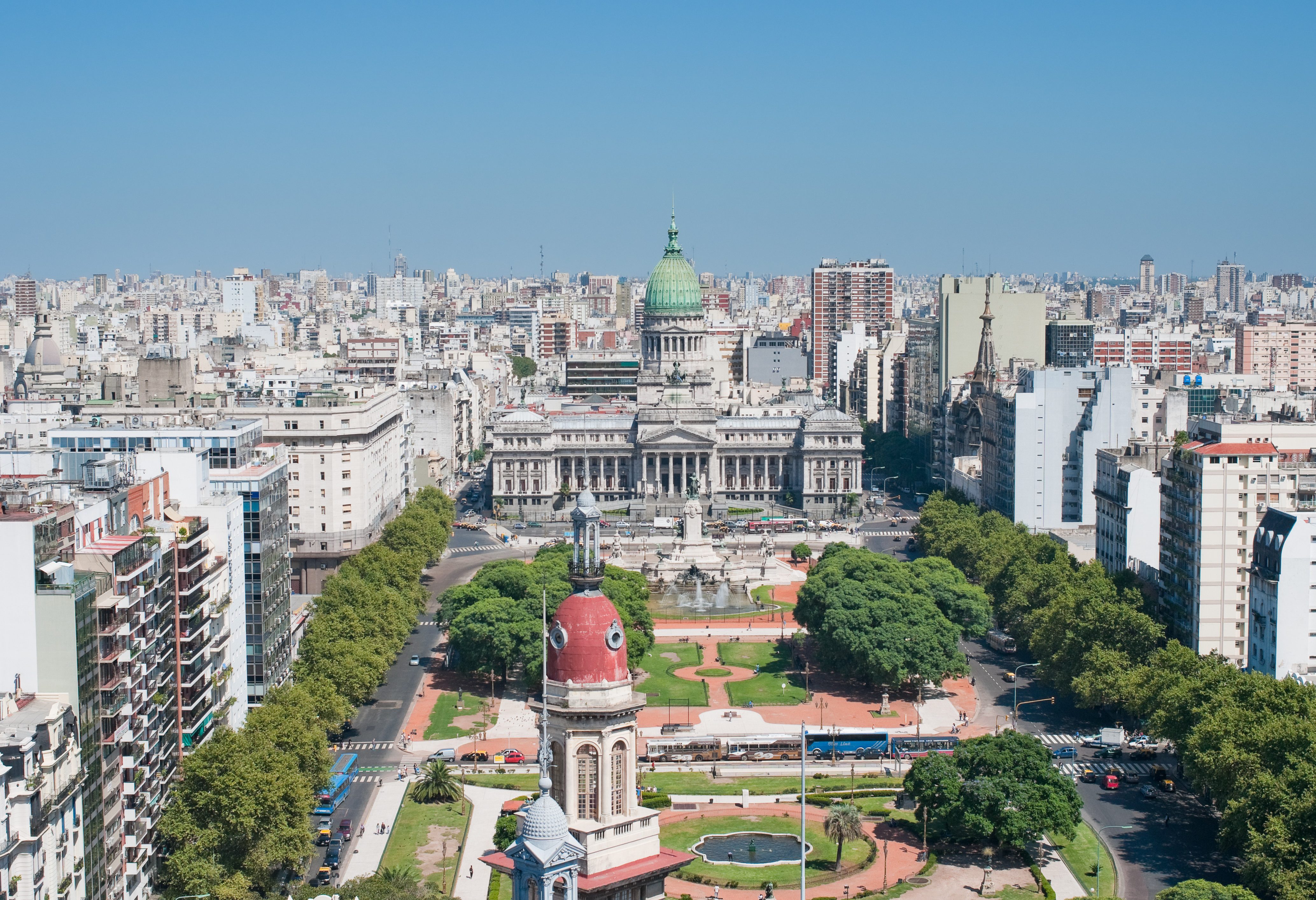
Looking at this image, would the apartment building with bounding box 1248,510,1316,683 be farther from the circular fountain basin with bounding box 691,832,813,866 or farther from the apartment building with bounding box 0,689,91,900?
the apartment building with bounding box 0,689,91,900

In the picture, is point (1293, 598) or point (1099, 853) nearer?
point (1099, 853)

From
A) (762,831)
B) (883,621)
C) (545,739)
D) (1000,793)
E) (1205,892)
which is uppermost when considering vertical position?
(545,739)

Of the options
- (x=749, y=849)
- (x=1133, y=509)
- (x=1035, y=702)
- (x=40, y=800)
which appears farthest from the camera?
(x=1133, y=509)

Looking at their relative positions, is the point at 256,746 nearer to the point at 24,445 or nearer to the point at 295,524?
the point at 24,445

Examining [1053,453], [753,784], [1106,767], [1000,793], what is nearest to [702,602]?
[1053,453]

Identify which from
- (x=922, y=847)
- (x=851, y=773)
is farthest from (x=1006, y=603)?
(x=922, y=847)

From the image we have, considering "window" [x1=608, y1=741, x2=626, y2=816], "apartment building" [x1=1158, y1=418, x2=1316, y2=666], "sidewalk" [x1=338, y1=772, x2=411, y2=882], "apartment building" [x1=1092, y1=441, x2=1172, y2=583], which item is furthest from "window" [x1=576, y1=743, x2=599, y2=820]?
"apartment building" [x1=1092, y1=441, x2=1172, y2=583]

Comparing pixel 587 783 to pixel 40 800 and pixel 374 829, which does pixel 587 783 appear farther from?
pixel 374 829
